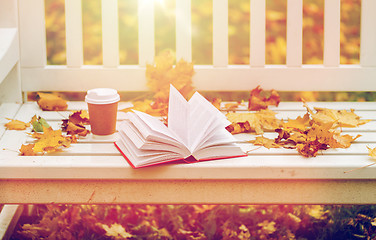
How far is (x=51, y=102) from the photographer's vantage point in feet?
7.63

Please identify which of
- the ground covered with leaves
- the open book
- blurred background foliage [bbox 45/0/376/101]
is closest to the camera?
the open book

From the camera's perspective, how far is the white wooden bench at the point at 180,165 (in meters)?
1.69

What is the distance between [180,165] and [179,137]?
9 cm

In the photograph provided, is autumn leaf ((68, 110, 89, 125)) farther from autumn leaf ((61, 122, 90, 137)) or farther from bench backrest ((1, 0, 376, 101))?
bench backrest ((1, 0, 376, 101))

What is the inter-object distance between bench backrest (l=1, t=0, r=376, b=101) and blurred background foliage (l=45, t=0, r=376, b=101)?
1229 millimetres

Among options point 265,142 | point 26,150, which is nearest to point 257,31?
point 265,142

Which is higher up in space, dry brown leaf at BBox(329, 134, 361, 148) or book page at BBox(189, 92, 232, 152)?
book page at BBox(189, 92, 232, 152)

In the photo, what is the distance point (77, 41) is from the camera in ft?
8.21

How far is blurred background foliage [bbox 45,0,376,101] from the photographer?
3834mm

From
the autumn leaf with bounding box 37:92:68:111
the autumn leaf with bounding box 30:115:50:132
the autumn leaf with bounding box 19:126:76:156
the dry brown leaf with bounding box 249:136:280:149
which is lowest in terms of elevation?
Result: the dry brown leaf with bounding box 249:136:280:149

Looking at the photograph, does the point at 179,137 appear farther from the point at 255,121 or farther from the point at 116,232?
the point at 116,232

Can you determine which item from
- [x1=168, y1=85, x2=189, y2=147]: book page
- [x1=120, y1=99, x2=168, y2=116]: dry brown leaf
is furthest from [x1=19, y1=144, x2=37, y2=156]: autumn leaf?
[x1=120, y1=99, x2=168, y2=116]: dry brown leaf

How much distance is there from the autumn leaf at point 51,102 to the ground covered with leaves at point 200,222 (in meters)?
0.47

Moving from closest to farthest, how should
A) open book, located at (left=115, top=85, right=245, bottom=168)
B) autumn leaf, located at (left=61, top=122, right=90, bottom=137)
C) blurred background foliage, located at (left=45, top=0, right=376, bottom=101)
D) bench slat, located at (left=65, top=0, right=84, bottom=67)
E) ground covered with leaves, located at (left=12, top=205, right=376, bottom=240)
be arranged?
open book, located at (left=115, top=85, right=245, bottom=168) → autumn leaf, located at (left=61, top=122, right=90, bottom=137) → ground covered with leaves, located at (left=12, top=205, right=376, bottom=240) → bench slat, located at (left=65, top=0, right=84, bottom=67) → blurred background foliage, located at (left=45, top=0, right=376, bottom=101)
